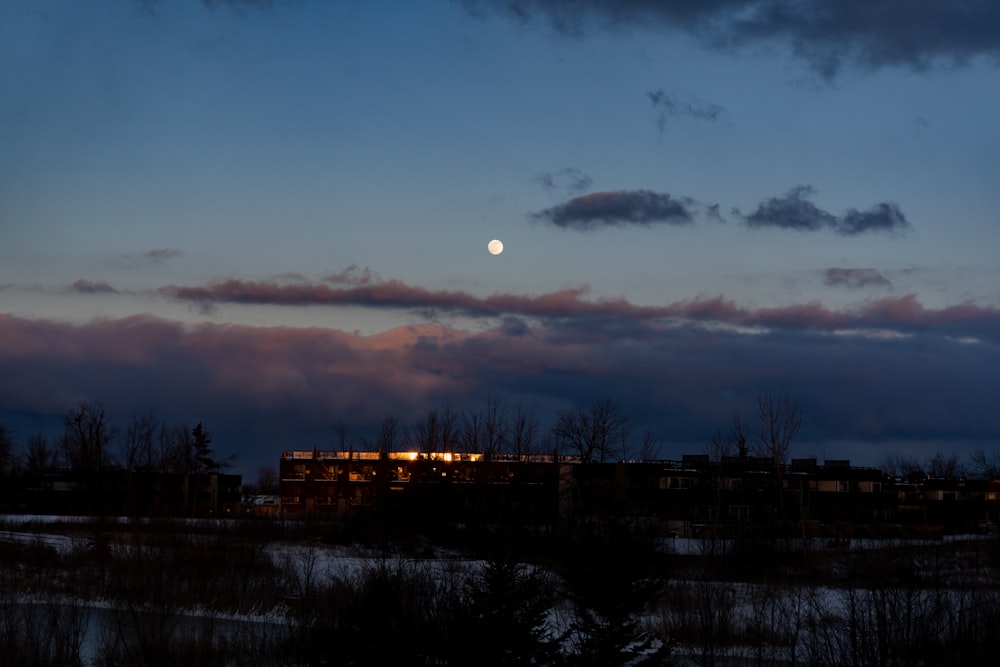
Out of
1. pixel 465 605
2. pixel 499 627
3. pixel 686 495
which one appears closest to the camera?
pixel 499 627

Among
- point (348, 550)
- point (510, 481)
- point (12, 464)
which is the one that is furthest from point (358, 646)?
point (12, 464)

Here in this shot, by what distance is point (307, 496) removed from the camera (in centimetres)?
13100

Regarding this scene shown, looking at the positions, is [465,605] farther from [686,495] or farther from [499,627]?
[686,495]

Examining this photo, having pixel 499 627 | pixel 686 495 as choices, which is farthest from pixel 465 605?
pixel 686 495

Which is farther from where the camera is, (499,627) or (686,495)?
(686,495)

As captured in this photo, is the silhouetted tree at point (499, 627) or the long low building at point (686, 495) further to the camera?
the long low building at point (686, 495)

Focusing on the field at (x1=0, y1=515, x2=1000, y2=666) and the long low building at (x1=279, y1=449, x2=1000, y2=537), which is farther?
the long low building at (x1=279, y1=449, x2=1000, y2=537)

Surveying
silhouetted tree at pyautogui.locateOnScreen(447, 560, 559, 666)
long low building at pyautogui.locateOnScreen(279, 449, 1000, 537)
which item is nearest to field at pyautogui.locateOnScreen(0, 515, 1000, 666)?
silhouetted tree at pyautogui.locateOnScreen(447, 560, 559, 666)

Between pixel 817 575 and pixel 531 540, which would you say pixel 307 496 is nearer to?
pixel 531 540

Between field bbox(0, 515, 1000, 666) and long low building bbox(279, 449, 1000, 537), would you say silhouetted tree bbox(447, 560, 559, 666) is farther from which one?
long low building bbox(279, 449, 1000, 537)

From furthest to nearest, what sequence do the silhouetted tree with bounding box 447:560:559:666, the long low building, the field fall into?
the long low building < the field < the silhouetted tree with bounding box 447:560:559:666

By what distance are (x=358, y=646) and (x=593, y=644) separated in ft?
13.0

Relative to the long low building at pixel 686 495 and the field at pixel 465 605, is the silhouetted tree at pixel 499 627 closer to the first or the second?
the field at pixel 465 605

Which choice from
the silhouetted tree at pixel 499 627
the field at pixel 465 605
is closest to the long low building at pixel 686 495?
the field at pixel 465 605
